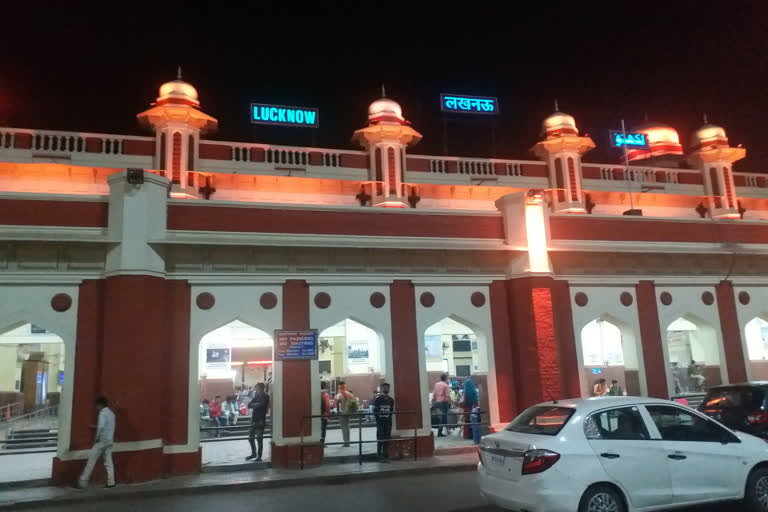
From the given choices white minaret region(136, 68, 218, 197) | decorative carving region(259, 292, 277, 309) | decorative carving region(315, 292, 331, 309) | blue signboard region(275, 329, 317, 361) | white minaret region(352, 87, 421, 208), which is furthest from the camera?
white minaret region(352, 87, 421, 208)

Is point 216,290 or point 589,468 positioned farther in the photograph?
point 216,290

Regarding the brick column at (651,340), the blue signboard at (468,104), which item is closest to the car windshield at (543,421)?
the brick column at (651,340)

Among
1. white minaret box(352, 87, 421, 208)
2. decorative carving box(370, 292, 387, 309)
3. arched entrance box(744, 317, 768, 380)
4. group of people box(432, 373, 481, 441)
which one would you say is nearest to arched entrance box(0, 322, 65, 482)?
decorative carving box(370, 292, 387, 309)

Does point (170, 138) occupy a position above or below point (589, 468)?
above

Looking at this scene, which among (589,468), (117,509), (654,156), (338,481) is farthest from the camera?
(654,156)

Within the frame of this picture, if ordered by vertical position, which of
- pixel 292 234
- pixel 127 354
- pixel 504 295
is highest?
pixel 292 234

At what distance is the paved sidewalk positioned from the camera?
9625 mm

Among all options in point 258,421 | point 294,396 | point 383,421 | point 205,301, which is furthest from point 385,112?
point 258,421

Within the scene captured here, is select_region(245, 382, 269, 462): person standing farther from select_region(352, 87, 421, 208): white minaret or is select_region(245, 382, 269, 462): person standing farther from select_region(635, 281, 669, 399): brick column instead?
select_region(635, 281, 669, 399): brick column

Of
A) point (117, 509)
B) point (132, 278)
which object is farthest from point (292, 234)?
point (117, 509)

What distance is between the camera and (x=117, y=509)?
9.00m

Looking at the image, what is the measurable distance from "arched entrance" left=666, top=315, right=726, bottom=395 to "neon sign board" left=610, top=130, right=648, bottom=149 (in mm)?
7153

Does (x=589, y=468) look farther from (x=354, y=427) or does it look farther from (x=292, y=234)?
(x=354, y=427)

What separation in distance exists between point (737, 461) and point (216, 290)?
9.51 metres
